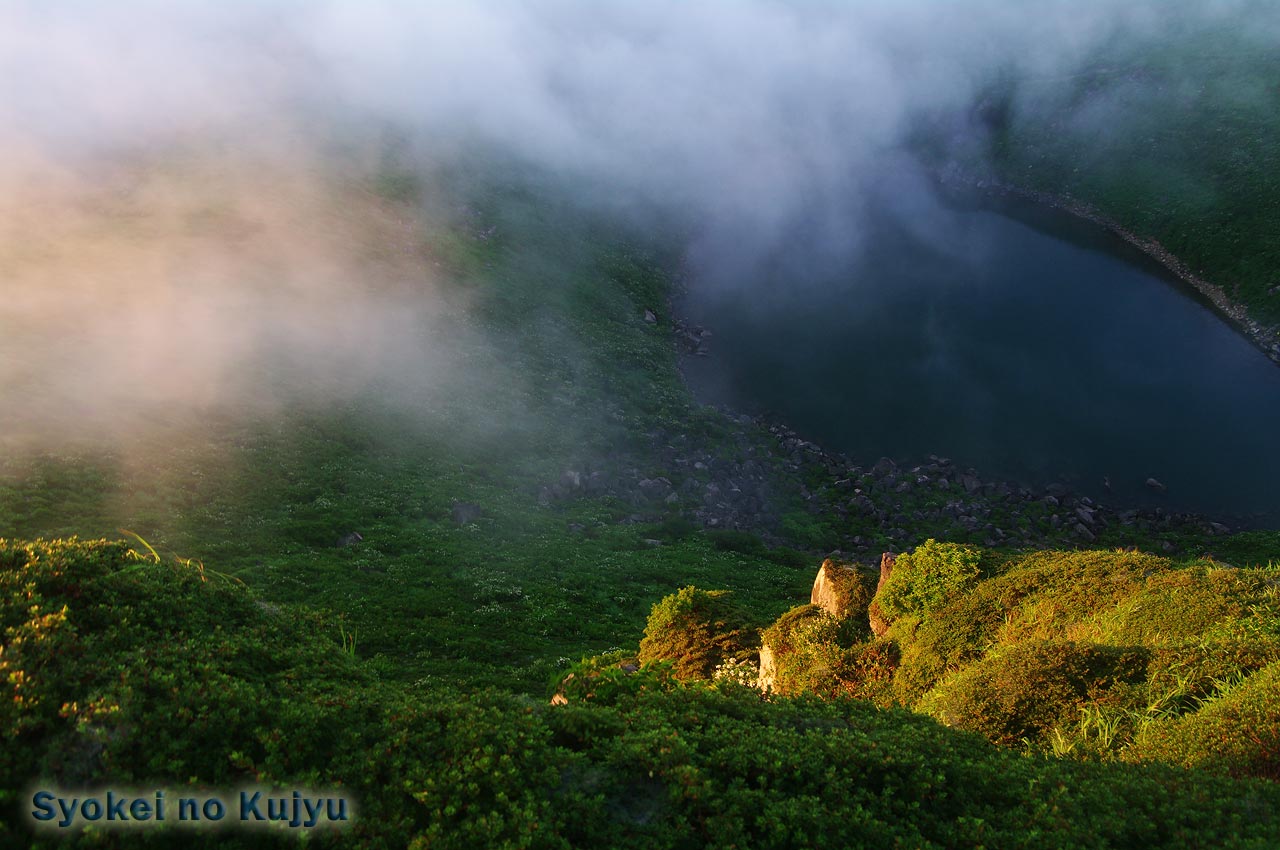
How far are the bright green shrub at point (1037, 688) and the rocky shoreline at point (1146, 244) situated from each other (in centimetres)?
8135

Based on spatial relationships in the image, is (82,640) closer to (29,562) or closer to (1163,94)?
(29,562)

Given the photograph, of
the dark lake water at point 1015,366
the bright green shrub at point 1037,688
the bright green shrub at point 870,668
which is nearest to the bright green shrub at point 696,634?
the bright green shrub at point 870,668

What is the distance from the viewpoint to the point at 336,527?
38188 millimetres

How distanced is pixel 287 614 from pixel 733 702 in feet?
19.5

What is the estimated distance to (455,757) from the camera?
23.1 ft

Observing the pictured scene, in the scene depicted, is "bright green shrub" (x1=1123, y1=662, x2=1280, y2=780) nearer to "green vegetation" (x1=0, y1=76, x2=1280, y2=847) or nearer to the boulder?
"green vegetation" (x1=0, y1=76, x2=1280, y2=847)

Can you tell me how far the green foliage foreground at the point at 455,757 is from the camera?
Result: 250 inches

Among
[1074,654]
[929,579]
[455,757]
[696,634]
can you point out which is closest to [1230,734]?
[1074,654]

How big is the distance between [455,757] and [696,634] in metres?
15.0

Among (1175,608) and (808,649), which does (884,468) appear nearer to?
(808,649)

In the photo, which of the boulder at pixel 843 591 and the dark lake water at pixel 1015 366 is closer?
the boulder at pixel 843 591

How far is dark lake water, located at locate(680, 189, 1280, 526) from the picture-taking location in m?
60.7

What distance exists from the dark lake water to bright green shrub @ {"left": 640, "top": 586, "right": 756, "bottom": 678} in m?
44.8

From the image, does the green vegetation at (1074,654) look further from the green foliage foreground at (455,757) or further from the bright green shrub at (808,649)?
the green foliage foreground at (455,757)
